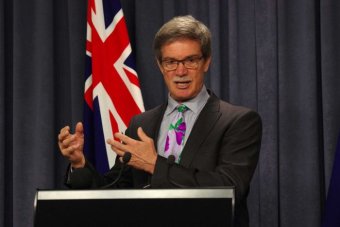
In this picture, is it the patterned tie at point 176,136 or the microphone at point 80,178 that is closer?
the microphone at point 80,178

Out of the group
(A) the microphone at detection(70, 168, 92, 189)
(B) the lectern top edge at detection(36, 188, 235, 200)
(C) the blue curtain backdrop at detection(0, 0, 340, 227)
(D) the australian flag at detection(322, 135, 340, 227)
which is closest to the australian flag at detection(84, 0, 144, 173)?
(C) the blue curtain backdrop at detection(0, 0, 340, 227)

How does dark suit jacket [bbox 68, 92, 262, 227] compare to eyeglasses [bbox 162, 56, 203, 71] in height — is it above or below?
below

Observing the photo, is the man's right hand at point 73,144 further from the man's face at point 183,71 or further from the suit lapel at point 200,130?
the man's face at point 183,71

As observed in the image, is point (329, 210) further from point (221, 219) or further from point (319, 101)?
point (221, 219)

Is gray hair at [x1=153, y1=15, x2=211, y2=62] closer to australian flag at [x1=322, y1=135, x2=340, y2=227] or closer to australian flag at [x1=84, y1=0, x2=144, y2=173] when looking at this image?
australian flag at [x1=322, y1=135, x2=340, y2=227]

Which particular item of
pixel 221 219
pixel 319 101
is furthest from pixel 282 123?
pixel 221 219

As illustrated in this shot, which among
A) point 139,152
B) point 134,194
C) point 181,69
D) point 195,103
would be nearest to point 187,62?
point 181,69

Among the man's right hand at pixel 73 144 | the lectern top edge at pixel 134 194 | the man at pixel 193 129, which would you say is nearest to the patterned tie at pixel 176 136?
the man at pixel 193 129

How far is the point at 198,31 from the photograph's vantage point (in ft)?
6.68

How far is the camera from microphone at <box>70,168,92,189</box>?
1.76 metres

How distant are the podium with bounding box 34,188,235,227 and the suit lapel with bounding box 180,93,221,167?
58cm

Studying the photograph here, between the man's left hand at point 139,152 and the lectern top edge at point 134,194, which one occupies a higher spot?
the man's left hand at point 139,152

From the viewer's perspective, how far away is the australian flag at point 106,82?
313 cm

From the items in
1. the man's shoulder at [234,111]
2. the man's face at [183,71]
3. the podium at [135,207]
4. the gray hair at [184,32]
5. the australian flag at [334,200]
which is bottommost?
the australian flag at [334,200]
